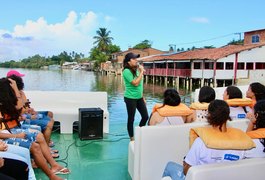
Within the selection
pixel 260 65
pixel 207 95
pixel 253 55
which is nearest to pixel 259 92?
pixel 207 95

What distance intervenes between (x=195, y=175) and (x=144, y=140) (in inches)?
34.6

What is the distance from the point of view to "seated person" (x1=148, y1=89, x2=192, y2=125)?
2.71 m

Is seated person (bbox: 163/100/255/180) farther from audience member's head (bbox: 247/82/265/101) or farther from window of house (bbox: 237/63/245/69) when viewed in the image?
window of house (bbox: 237/63/245/69)

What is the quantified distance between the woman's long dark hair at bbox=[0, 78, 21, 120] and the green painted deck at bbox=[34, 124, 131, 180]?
0.72m

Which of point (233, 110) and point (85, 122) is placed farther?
point (85, 122)

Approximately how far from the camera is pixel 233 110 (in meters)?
3.05

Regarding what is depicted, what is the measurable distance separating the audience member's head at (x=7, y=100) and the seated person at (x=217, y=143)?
173cm

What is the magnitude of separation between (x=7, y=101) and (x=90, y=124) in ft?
5.77

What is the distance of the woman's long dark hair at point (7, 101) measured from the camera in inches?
105

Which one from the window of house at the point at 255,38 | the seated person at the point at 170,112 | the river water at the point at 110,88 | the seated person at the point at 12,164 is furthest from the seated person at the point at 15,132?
the window of house at the point at 255,38

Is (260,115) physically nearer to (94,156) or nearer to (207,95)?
(207,95)

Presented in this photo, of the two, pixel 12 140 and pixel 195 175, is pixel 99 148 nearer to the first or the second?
pixel 12 140

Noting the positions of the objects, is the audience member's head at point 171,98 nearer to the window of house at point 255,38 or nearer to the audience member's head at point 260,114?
the audience member's head at point 260,114

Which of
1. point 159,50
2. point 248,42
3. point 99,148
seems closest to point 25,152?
point 99,148
